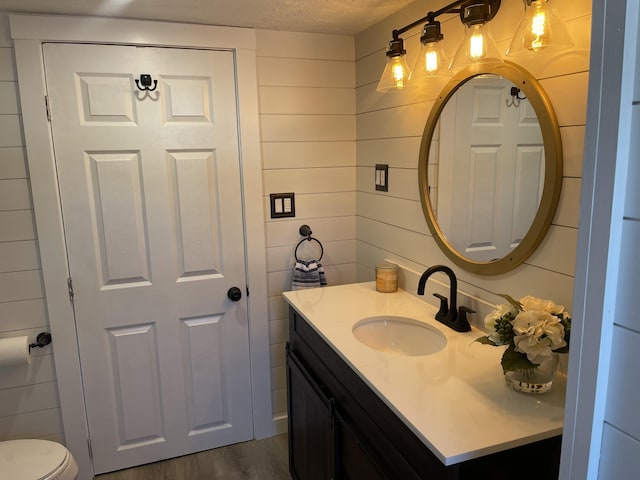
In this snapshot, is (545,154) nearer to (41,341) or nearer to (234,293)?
(234,293)

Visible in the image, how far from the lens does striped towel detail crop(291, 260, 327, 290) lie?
2.38 metres

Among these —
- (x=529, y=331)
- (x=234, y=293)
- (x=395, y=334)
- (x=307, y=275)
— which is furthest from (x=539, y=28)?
(x=234, y=293)

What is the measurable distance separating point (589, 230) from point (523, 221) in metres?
0.73

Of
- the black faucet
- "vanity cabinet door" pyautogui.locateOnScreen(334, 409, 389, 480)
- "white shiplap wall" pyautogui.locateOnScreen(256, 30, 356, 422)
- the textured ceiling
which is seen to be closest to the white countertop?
the black faucet

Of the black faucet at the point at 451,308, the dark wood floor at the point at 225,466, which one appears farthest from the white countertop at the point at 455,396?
the dark wood floor at the point at 225,466

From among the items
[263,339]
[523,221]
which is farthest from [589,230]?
[263,339]

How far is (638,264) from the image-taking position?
0.66 m

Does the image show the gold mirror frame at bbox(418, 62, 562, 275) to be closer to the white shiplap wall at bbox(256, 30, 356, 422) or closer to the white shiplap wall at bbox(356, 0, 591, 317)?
the white shiplap wall at bbox(356, 0, 591, 317)

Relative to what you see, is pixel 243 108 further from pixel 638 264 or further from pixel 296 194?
pixel 638 264

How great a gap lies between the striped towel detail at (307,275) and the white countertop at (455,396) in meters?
0.59

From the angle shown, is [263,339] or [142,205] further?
[263,339]

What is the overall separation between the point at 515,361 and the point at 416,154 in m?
1.00

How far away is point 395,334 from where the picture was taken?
1.85 m

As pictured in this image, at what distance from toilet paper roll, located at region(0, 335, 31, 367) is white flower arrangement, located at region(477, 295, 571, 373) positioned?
1.89 meters
